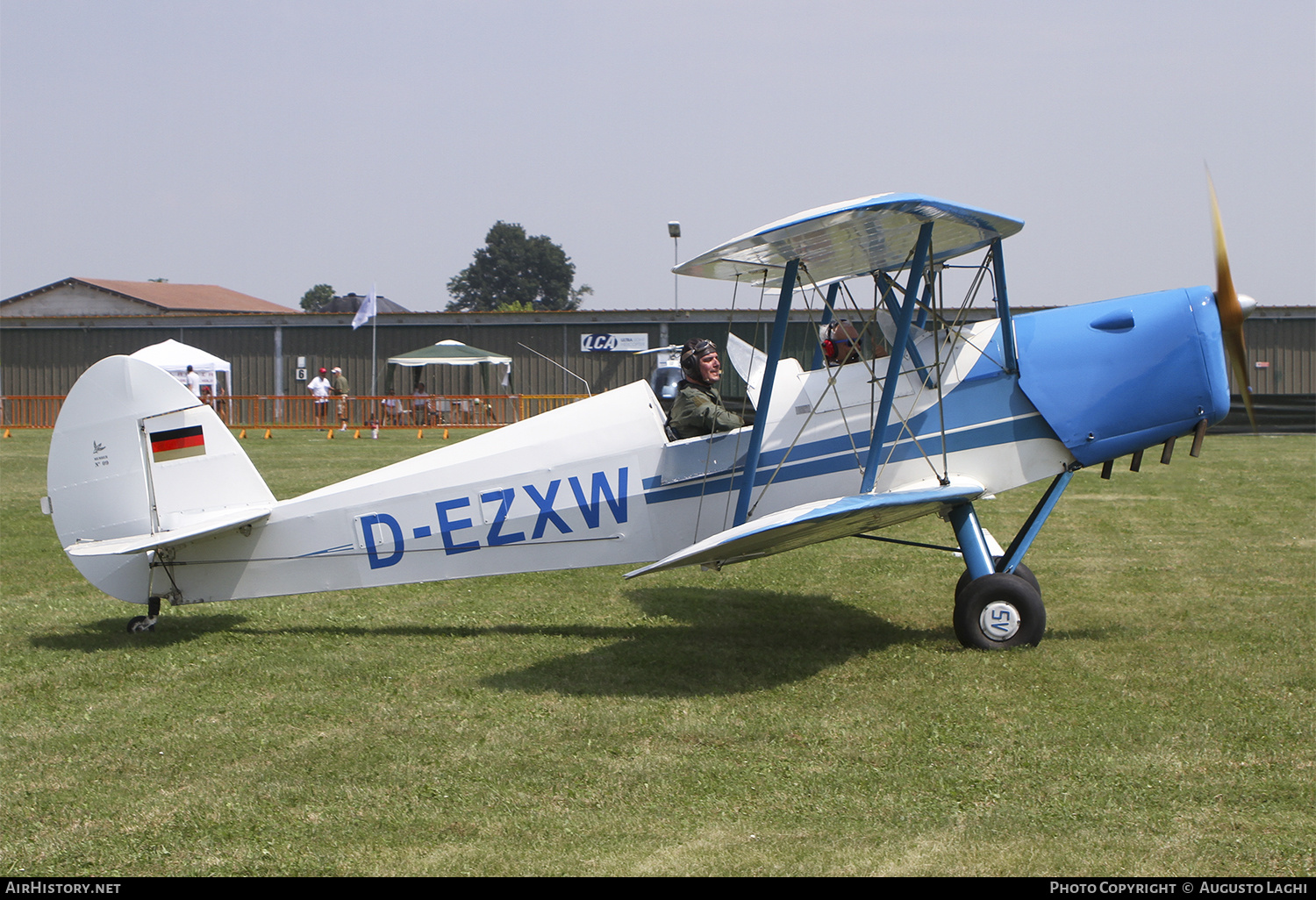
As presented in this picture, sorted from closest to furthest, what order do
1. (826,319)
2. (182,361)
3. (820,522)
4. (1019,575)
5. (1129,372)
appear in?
1. (820,522)
2. (1129,372)
3. (1019,575)
4. (826,319)
5. (182,361)

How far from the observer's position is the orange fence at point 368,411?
30.0 metres

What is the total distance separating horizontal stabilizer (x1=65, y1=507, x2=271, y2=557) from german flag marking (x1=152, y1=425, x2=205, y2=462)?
417 millimetres

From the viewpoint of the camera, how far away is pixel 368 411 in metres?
31.3

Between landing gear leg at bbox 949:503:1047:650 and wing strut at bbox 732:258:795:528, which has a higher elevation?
wing strut at bbox 732:258:795:528

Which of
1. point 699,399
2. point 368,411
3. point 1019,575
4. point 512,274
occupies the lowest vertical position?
point 1019,575

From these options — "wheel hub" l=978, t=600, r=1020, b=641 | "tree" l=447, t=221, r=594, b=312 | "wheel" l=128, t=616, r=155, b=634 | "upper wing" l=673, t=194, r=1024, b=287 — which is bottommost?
"wheel" l=128, t=616, r=155, b=634

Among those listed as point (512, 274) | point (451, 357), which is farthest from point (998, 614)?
point (512, 274)

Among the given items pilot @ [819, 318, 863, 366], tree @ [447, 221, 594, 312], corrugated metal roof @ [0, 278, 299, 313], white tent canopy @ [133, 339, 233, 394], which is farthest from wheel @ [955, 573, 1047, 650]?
tree @ [447, 221, 594, 312]

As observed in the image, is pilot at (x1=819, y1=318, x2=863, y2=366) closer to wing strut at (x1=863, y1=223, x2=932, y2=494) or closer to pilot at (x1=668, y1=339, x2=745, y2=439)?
wing strut at (x1=863, y1=223, x2=932, y2=494)

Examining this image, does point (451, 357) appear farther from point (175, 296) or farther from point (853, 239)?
point (175, 296)

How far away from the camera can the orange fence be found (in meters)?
30.0

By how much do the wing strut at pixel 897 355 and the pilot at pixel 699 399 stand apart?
738mm

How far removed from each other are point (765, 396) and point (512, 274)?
4052 inches

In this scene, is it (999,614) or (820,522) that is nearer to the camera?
(820,522)
